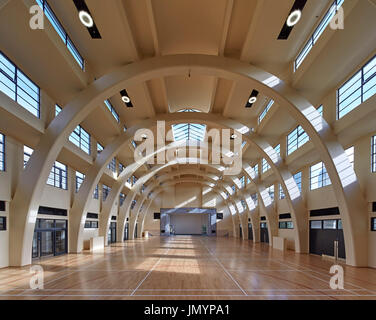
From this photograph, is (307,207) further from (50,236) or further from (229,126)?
(50,236)

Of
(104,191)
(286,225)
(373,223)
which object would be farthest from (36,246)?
(286,225)

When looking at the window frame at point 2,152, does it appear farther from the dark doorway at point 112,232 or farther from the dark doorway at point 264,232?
the dark doorway at point 264,232

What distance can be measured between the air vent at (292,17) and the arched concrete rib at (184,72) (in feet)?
9.25

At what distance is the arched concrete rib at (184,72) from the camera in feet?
50.4

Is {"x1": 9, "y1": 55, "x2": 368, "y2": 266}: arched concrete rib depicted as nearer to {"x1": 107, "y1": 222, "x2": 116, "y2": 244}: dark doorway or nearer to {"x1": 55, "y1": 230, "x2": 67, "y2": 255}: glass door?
{"x1": 55, "y1": 230, "x2": 67, "y2": 255}: glass door

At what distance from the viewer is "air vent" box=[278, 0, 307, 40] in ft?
36.8

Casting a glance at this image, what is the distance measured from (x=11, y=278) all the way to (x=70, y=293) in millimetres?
3829

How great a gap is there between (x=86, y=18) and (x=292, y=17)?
790cm

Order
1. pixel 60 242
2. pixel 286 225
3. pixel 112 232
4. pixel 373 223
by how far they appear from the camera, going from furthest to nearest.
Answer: pixel 112 232 < pixel 286 225 < pixel 60 242 < pixel 373 223

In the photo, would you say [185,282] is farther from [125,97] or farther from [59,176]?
[59,176]

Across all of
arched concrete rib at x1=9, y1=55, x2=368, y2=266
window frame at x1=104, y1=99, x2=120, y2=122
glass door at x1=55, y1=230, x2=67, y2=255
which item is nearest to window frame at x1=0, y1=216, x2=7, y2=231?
arched concrete rib at x1=9, y1=55, x2=368, y2=266

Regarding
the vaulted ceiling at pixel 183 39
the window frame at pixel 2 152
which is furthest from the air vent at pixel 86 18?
the window frame at pixel 2 152

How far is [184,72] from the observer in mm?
16609

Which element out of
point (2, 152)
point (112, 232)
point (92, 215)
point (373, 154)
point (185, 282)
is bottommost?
point (185, 282)
